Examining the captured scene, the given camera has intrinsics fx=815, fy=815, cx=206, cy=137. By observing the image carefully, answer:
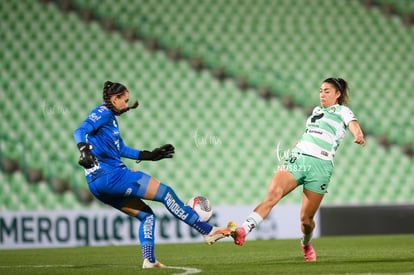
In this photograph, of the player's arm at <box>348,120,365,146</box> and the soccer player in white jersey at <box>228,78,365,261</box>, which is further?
the soccer player in white jersey at <box>228,78,365,261</box>

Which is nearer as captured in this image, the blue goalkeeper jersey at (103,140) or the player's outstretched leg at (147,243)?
the blue goalkeeper jersey at (103,140)

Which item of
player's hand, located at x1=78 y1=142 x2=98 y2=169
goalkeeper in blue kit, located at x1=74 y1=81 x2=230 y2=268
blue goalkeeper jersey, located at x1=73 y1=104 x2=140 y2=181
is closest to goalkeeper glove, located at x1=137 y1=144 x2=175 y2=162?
goalkeeper in blue kit, located at x1=74 y1=81 x2=230 y2=268

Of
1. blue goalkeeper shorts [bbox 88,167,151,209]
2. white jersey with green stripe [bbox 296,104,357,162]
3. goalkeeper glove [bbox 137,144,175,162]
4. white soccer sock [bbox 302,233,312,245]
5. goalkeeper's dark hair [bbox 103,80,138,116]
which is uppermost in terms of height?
goalkeeper's dark hair [bbox 103,80,138,116]

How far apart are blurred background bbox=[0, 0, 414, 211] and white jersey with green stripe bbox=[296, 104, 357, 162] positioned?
638 centimetres

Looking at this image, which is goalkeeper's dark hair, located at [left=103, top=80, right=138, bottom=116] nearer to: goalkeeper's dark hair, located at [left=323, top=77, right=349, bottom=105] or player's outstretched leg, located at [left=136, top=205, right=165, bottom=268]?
player's outstretched leg, located at [left=136, top=205, right=165, bottom=268]

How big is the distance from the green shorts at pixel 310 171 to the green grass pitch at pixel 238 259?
2.14ft

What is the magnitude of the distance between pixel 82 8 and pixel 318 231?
6.06 metres

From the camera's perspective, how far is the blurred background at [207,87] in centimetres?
1356

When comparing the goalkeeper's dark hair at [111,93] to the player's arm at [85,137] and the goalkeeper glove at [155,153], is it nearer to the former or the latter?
the player's arm at [85,137]

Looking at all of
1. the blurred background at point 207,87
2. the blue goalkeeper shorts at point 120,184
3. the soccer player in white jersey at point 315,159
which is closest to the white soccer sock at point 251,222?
the soccer player in white jersey at point 315,159

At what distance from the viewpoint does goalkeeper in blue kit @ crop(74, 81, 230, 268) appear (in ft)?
20.7

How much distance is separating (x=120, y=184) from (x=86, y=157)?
451 mm

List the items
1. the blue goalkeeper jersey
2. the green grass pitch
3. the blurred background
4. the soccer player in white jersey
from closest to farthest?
1. the green grass pitch
2. the blue goalkeeper jersey
3. the soccer player in white jersey
4. the blurred background

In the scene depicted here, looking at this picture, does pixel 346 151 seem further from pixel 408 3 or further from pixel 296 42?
pixel 408 3
